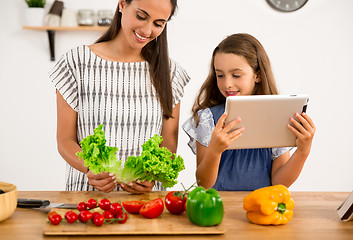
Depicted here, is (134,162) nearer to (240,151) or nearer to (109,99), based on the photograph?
(109,99)

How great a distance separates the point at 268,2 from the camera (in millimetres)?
4176

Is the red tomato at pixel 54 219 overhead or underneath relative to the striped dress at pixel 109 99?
underneath

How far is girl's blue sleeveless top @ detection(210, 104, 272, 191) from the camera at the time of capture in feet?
7.03

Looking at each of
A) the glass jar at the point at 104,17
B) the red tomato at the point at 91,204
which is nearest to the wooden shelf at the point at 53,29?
the glass jar at the point at 104,17

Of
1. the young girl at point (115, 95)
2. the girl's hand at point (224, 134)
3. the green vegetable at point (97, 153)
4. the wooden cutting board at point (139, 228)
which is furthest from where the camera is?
the young girl at point (115, 95)

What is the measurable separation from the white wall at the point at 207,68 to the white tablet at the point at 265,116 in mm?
2357

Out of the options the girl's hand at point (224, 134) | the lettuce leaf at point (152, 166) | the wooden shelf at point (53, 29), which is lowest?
the lettuce leaf at point (152, 166)

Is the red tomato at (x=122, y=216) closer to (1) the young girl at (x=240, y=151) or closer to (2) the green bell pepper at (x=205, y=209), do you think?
(2) the green bell pepper at (x=205, y=209)

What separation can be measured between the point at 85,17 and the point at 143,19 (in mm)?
2223

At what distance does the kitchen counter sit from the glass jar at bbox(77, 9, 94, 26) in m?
2.45

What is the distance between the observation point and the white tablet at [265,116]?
1741mm

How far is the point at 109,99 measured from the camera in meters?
2.14

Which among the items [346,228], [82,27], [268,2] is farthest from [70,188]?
[268,2]

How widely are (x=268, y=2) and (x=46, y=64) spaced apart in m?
2.19
